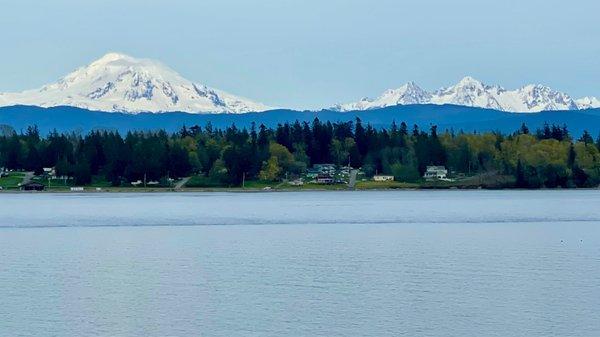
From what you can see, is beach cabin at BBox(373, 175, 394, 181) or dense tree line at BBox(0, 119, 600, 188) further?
beach cabin at BBox(373, 175, 394, 181)

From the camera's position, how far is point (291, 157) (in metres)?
178

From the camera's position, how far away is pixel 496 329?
124 feet

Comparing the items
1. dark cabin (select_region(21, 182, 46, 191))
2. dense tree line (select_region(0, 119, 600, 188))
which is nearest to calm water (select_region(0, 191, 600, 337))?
dense tree line (select_region(0, 119, 600, 188))

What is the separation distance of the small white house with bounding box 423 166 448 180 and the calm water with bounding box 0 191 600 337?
86111 millimetres

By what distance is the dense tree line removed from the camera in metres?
168

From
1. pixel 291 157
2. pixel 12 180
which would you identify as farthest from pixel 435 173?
pixel 12 180

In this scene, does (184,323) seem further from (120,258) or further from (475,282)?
(120,258)

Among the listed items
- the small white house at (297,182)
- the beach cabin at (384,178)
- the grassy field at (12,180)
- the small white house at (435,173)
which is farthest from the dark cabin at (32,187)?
Result: the small white house at (435,173)

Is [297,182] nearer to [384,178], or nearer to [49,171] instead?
[384,178]

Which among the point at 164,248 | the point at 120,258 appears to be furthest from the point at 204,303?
the point at 164,248

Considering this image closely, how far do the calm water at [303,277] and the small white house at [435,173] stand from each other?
8611 cm

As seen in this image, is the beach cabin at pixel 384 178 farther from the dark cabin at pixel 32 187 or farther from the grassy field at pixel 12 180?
the grassy field at pixel 12 180

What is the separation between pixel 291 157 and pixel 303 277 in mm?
127403

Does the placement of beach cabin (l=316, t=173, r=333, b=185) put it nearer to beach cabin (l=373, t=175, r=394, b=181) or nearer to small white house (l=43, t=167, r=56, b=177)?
beach cabin (l=373, t=175, r=394, b=181)
